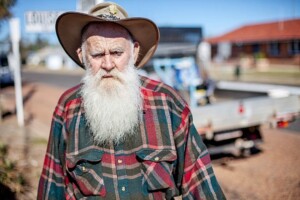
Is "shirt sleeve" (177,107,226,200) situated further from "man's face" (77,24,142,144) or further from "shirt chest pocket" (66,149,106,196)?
"shirt chest pocket" (66,149,106,196)

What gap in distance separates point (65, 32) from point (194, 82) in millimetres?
5043

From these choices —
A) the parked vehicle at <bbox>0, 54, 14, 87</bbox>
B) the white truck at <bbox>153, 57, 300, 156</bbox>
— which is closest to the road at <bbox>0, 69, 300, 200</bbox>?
the white truck at <bbox>153, 57, 300, 156</bbox>

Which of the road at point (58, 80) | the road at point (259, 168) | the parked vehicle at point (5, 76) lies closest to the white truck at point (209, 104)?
the road at point (259, 168)

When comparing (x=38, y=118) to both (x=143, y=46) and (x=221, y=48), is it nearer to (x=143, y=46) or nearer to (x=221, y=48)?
(x=143, y=46)

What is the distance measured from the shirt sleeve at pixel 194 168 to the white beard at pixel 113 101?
33 cm

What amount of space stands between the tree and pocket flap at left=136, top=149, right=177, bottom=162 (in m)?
8.04

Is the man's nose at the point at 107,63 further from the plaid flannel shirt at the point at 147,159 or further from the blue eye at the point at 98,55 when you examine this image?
the plaid flannel shirt at the point at 147,159

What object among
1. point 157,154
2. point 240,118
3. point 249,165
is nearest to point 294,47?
point 249,165

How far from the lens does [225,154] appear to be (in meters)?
5.71

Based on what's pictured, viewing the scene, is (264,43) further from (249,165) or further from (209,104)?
(249,165)

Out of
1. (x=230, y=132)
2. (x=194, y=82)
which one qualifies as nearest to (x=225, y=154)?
(x=230, y=132)

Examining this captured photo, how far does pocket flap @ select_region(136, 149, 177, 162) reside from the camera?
1801 millimetres

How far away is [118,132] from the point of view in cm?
191

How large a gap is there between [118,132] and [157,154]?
0.28 meters
